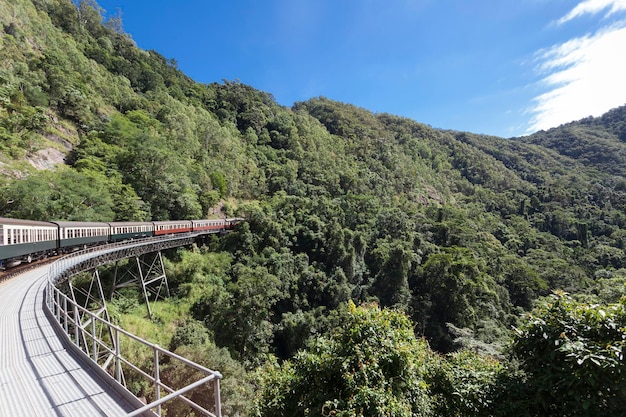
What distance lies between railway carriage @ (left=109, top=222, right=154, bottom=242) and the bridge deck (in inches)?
517

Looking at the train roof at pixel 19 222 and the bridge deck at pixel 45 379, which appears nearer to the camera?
the bridge deck at pixel 45 379

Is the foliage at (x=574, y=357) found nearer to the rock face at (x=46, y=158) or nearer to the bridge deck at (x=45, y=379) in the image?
the bridge deck at (x=45, y=379)

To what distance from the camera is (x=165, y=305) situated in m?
19.9

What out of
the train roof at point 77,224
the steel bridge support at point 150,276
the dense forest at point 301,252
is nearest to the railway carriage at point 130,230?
the train roof at point 77,224

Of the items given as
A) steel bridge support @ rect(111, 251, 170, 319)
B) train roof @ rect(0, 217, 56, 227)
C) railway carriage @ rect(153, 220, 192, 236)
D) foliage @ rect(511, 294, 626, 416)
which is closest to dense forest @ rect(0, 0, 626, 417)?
foliage @ rect(511, 294, 626, 416)

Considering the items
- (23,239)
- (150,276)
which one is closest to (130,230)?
(150,276)

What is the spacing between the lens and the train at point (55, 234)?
10.9 m

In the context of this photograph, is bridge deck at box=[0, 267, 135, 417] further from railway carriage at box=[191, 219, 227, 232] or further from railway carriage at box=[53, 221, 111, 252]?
railway carriage at box=[191, 219, 227, 232]

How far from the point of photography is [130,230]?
20078 mm

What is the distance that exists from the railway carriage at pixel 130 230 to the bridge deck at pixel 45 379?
43.1 ft

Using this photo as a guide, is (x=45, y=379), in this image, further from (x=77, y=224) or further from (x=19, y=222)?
(x=77, y=224)

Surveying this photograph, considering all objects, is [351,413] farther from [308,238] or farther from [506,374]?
[308,238]

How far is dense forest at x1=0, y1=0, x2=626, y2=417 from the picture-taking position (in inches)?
219

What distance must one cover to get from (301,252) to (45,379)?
28099 mm
